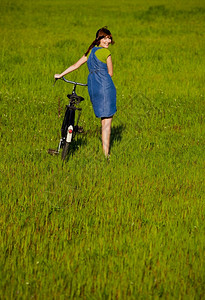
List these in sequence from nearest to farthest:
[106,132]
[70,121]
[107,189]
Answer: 1. [107,189]
2. [70,121]
3. [106,132]

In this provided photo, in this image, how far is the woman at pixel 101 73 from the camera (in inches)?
294

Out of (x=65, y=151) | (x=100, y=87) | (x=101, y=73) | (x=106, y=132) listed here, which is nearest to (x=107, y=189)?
(x=65, y=151)

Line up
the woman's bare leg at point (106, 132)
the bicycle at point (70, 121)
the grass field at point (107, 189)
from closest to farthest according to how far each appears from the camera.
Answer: the grass field at point (107, 189)
the bicycle at point (70, 121)
the woman's bare leg at point (106, 132)

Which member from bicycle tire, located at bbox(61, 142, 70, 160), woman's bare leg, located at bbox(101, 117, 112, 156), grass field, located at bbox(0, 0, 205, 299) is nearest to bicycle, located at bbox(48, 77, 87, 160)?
bicycle tire, located at bbox(61, 142, 70, 160)

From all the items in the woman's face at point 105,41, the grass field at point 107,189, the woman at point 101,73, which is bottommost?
the grass field at point 107,189

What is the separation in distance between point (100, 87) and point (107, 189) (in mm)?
1737

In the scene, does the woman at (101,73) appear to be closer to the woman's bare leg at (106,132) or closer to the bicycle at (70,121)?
the woman's bare leg at (106,132)

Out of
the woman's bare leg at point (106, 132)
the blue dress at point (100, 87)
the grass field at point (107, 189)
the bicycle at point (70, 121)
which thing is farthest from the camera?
the woman's bare leg at point (106, 132)

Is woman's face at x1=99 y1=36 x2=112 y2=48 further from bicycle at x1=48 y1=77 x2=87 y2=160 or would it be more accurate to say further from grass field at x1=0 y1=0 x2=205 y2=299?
grass field at x1=0 y1=0 x2=205 y2=299

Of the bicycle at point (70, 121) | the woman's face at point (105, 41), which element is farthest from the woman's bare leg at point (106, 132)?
the woman's face at point (105, 41)

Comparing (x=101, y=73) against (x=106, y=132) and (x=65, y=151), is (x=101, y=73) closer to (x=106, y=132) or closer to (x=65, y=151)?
(x=106, y=132)

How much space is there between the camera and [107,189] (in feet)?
21.6

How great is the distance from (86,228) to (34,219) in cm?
62

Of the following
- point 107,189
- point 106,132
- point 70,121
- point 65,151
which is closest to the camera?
point 107,189
